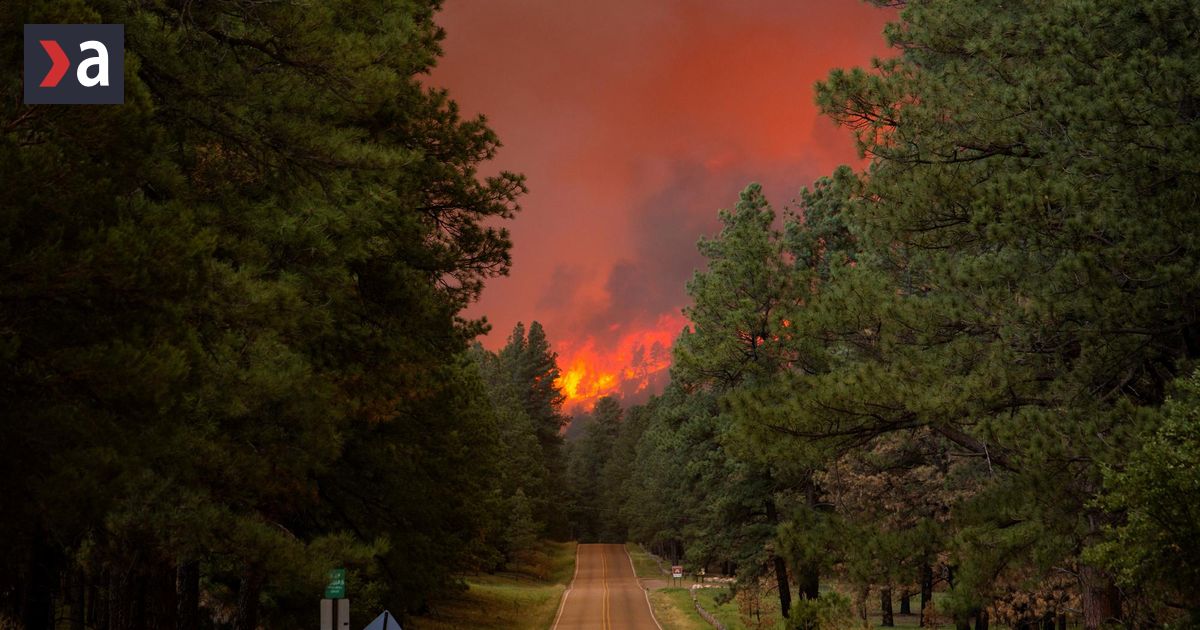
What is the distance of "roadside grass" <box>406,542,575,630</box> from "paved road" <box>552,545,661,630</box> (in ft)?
2.85

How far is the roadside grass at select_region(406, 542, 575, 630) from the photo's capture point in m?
39.2

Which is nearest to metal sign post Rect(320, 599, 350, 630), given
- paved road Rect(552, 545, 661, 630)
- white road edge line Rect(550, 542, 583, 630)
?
paved road Rect(552, 545, 661, 630)

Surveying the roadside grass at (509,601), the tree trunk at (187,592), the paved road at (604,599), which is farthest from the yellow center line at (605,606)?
the tree trunk at (187,592)

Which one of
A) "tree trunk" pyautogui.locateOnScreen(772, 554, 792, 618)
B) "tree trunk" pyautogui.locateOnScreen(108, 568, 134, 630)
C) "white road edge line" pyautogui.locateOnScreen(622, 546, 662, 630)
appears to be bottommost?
"white road edge line" pyautogui.locateOnScreen(622, 546, 662, 630)

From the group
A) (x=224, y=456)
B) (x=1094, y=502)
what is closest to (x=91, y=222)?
(x=224, y=456)

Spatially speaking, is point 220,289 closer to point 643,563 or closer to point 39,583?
point 39,583

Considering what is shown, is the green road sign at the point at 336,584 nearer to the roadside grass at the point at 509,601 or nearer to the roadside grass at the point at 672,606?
the roadside grass at the point at 509,601

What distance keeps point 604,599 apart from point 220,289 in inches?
1885

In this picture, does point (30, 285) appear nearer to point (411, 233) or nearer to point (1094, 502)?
point (411, 233)

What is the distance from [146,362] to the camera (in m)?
6.90

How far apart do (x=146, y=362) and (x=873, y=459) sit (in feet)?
59.1

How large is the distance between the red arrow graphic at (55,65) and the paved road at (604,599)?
36.9m

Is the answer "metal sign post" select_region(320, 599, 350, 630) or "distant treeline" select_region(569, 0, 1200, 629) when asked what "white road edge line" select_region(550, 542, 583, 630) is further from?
"metal sign post" select_region(320, 599, 350, 630)

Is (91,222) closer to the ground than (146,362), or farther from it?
farther from it
